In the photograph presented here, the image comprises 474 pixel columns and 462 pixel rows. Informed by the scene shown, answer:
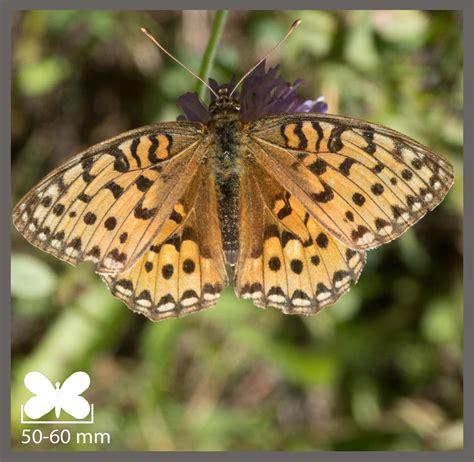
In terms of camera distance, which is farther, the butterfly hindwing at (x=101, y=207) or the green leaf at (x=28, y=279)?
the green leaf at (x=28, y=279)

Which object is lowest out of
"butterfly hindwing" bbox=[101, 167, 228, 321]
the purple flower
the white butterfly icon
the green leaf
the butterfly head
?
the white butterfly icon

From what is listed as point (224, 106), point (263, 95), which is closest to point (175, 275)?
point (224, 106)

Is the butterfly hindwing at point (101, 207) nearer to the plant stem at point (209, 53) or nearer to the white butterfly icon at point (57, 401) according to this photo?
the plant stem at point (209, 53)

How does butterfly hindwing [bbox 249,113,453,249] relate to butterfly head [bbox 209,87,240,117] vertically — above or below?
below

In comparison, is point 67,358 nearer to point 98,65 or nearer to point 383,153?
point 98,65

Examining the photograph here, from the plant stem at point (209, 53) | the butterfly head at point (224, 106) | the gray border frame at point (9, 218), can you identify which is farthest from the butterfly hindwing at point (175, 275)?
the gray border frame at point (9, 218)

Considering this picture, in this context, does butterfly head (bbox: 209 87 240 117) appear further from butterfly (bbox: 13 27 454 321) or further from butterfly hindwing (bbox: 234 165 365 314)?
butterfly hindwing (bbox: 234 165 365 314)

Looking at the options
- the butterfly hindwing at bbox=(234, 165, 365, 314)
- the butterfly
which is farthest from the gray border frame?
the butterfly hindwing at bbox=(234, 165, 365, 314)
